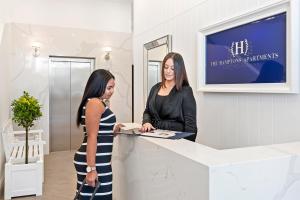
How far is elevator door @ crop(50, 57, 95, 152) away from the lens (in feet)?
19.5

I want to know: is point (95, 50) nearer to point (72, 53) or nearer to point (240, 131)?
point (72, 53)

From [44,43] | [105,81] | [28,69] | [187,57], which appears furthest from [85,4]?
[105,81]

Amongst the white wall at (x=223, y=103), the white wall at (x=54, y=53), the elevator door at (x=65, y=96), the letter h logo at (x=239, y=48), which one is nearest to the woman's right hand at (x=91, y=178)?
the white wall at (x=223, y=103)

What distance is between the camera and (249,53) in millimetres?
2002

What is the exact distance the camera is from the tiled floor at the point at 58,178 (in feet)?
11.2

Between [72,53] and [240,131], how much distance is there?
4.68 meters

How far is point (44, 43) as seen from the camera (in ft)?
18.7

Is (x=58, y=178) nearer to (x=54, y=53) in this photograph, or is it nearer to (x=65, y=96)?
(x=65, y=96)

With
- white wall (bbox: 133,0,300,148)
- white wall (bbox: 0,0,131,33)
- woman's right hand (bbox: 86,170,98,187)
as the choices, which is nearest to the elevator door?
white wall (bbox: 0,0,131,33)

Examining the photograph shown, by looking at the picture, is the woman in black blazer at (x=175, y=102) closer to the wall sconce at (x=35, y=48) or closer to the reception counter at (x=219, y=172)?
the reception counter at (x=219, y=172)

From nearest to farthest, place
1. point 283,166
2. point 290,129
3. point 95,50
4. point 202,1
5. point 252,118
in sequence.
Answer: point 283,166 → point 290,129 → point 252,118 → point 202,1 → point 95,50

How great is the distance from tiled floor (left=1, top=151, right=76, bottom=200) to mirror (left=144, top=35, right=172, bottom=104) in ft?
5.46

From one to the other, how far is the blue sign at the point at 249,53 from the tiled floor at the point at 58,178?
2.38 m

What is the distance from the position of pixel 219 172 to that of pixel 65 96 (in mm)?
5491
